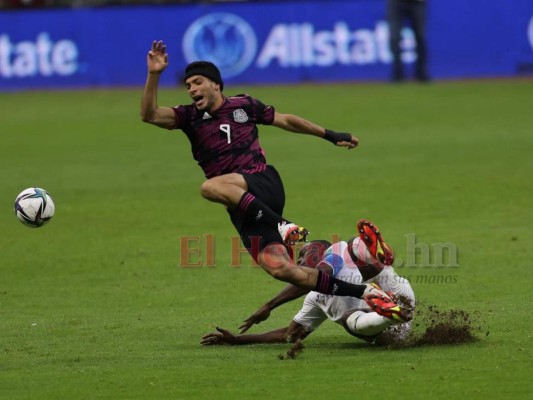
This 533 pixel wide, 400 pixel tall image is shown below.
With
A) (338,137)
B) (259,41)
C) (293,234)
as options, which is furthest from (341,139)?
(259,41)

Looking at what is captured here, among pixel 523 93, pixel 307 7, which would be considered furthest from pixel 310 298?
A: pixel 307 7

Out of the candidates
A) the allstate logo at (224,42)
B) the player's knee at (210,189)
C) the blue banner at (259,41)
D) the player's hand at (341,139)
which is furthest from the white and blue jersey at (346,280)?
the allstate logo at (224,42)

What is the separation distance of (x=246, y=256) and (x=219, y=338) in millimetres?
4742

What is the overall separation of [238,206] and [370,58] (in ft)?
74.0

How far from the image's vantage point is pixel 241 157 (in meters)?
10.0

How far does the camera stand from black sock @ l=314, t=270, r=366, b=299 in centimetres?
903

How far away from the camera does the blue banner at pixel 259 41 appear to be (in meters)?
31.0

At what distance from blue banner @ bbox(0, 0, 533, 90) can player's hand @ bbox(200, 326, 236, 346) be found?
22.3 m

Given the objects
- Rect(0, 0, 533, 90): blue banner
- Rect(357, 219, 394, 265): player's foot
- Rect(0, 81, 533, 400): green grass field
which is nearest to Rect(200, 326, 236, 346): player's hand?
Rect(0, 81, 533, 400): green grass field

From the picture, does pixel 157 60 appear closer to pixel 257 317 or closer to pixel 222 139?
pixel 222 139

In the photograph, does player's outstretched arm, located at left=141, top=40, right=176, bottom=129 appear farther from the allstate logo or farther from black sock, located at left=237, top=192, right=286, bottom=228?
the allstate logo

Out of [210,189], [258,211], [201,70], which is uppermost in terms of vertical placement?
[201,70]

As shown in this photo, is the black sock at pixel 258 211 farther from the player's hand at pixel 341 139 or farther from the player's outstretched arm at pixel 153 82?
the player's hand at pixel 341 139

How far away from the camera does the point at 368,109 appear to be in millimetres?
27156
